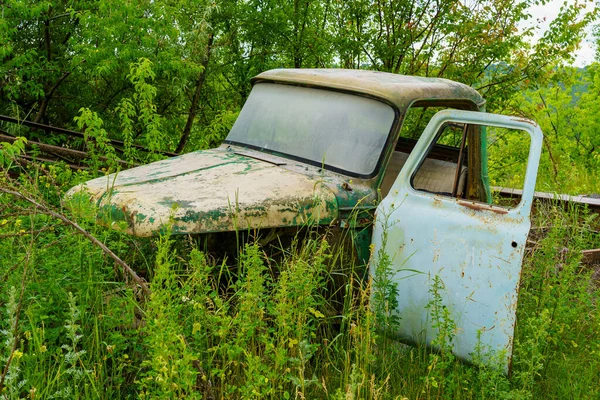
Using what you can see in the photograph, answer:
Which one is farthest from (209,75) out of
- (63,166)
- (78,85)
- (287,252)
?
(287,252)

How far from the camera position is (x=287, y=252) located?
12.1 feet

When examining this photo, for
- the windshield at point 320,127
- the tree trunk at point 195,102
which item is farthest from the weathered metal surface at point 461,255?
the tree trunk at point 195,102

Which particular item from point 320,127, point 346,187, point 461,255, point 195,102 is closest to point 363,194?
point 346,187

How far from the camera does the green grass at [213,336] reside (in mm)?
2588

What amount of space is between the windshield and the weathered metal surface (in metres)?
0.40

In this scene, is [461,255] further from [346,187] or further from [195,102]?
[195,102]

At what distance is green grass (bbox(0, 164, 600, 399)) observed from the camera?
2.59 m

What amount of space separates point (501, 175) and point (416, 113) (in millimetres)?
3428

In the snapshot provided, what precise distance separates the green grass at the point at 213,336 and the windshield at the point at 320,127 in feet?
2.28

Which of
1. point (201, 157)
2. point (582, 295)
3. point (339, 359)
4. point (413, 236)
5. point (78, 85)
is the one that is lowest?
point (339, 359)

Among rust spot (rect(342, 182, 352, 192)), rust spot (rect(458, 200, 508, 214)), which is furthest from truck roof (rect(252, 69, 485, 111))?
rust spot (rect(458, 200, 508, 214))

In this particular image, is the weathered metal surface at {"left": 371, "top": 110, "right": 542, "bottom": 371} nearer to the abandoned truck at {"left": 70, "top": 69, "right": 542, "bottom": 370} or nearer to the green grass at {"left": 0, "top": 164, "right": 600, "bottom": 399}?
the abandoned truck at {"left": 70, "top": 69, "right": 542, "bottom": 370}

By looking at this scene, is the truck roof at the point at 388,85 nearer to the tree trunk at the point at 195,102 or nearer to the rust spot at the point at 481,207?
the rust spot at the point at 481,207

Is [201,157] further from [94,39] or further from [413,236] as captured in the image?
[94,39]
